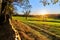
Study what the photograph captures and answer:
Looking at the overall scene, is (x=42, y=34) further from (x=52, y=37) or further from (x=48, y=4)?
(x=48, y=4)

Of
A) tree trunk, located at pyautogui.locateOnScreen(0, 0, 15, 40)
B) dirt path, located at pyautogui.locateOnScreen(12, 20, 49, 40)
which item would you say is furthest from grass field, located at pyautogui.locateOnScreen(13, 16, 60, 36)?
tree trunk, located at pyautogui.locateOnScreen(0, 0, 15, 40)

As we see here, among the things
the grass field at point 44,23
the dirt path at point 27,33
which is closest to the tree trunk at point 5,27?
the dirt path at point 27,33

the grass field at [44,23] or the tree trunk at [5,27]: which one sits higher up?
the tree trunk at [5,27]

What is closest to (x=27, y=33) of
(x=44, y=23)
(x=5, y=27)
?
(x=44, y=23)

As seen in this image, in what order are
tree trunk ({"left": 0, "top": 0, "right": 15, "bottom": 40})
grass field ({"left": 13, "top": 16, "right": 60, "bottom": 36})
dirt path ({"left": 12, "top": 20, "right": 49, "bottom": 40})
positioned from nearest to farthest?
tree trunk ({"left": 0, "top": 0, "right": 15, "bottom": 40}) < dirt path ({"left": 12, "top": 20, "right": 49, "bottom": 40}) < grass field ({"left": 13, "top": 16, "right": 60, "bottom": 36})

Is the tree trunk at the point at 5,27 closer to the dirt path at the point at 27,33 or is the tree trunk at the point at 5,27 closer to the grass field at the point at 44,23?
the dirt path at the point at 27,33

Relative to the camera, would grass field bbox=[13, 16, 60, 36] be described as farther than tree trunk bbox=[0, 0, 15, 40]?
Yes

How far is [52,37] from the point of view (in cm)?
1373

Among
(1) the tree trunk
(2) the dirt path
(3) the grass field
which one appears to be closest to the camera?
(1) the tree trunk

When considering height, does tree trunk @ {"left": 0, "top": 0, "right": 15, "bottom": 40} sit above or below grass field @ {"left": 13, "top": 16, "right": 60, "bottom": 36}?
above

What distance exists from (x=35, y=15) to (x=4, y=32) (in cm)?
294

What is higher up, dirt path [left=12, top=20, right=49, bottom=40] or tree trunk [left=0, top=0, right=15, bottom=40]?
tree trunk [left=0, top=0, right=15, bottom=40]

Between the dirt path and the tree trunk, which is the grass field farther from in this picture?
the tree trunk

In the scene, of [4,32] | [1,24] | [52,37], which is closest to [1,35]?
[4,32]
